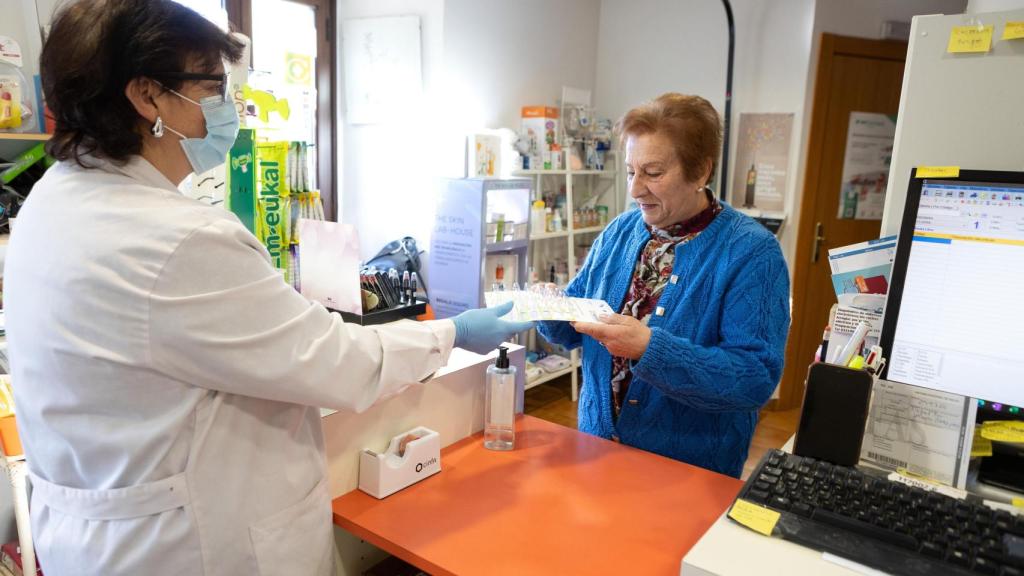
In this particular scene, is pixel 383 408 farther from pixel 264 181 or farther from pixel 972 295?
pixel 264 181

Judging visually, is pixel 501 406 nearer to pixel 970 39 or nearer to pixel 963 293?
pixel 963 293

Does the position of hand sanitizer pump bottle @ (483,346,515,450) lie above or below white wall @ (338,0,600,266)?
below

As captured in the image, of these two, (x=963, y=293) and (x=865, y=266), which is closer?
(x=963, y=293)

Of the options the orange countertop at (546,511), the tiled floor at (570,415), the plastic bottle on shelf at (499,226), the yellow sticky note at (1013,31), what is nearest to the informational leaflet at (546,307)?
the orange countertop at (546,511)

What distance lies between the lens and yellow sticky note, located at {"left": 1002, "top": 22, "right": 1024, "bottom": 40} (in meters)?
1.15

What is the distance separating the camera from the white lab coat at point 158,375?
842 millimetres

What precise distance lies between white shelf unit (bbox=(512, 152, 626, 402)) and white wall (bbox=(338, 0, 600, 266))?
451mm

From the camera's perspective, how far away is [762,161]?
3.90 m

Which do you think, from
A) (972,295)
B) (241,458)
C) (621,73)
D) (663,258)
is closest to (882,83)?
(621,73)

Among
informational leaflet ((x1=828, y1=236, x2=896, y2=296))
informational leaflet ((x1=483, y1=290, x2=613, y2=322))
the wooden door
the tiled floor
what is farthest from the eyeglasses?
the wooden door

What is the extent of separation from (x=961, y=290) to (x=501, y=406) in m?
0.84

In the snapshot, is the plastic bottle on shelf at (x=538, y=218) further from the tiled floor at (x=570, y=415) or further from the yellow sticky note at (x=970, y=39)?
the yellow sticky note at (x=970, y=39)

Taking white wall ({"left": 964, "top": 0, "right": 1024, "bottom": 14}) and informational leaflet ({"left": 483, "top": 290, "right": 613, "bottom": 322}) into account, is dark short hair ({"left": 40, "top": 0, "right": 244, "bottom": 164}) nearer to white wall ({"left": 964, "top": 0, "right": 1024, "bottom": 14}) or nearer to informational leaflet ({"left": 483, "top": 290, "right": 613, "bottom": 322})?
informational leaflet ({"left": 483, "top": 290, "right": 613, "bottom": 322})

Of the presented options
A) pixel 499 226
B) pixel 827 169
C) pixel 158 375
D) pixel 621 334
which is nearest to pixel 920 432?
pixel 621 334
